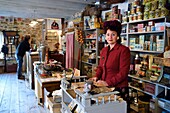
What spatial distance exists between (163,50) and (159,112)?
3.25 ft

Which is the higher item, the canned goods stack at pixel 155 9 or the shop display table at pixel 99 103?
the canned goods stack at pixel 155 9

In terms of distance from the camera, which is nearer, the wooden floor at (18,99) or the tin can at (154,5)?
the tin can at (154,5)

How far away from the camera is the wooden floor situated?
10.9 ft

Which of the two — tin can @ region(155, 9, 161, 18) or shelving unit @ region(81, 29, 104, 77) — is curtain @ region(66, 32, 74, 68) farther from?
tin can @ region(155, 9, 161, 18)

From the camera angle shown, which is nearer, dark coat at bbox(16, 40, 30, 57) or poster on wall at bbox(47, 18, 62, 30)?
dark coat at bbox(16, 40, 30, 57)

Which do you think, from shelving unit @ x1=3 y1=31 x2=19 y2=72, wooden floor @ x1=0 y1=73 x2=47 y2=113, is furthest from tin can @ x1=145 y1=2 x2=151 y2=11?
shelving unit @ x1=3 y1=31 x2=19 y2=72

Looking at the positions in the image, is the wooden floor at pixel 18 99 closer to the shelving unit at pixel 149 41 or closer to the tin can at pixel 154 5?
the shelving unit at pixel 149 41

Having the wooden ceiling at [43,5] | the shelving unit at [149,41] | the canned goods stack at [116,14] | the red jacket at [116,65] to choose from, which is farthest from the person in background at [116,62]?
the wooden ceiling at [43,5]

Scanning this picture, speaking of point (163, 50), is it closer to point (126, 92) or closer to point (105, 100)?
point (126, 92)

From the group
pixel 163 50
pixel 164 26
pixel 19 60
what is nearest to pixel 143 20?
pixel 164 26

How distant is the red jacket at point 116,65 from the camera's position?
1643mm

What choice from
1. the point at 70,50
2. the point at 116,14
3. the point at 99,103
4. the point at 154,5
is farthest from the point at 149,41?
the point at 70,50

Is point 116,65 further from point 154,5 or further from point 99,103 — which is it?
point 154,5

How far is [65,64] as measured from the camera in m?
5.05
